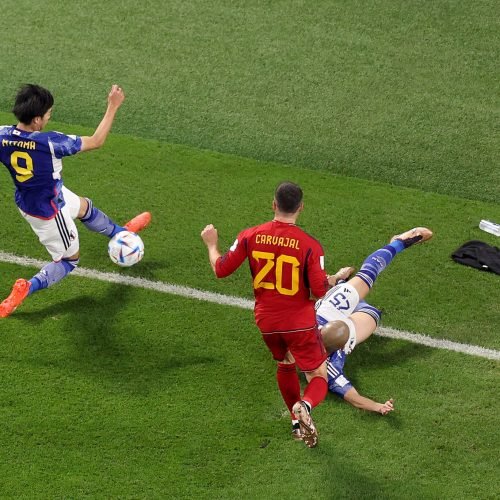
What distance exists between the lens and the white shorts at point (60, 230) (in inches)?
320

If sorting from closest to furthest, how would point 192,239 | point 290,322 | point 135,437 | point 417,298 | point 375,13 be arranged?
1. point 290,322
2. point 135,437
3. point 417,298
4. point 192,239
5. point 375,13

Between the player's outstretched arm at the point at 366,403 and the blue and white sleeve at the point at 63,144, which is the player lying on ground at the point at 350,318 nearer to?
the player's outstretched arm at the point at 366,403

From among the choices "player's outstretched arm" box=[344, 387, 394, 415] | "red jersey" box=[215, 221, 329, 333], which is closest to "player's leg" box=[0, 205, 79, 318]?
"red jersey" box=[215, 221, 329, 333]

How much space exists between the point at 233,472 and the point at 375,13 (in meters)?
7.93

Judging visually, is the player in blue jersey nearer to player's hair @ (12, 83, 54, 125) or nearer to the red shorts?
player's hair @ (12, 83, 54, 125)

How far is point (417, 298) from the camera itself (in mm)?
8648

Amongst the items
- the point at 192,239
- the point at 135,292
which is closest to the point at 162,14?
the point at 192,239

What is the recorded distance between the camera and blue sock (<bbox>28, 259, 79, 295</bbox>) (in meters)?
8.24

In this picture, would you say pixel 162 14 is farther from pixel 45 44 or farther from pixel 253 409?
pixel 253 409

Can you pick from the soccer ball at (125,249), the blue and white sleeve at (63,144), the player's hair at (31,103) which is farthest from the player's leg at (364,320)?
the player's hair at (31,103)

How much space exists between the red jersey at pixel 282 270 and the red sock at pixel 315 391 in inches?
17.1


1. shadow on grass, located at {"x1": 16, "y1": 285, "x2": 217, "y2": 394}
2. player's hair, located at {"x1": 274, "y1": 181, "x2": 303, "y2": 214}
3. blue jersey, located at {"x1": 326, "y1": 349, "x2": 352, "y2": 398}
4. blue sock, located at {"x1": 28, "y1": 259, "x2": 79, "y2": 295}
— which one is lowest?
shadow on grass, located at {"x1": 16, "y1": 285, "x2": 217, "y2": 394}

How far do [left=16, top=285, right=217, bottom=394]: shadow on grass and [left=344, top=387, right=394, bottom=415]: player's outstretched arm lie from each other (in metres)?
1.24

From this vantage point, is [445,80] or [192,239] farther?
[445,80]
